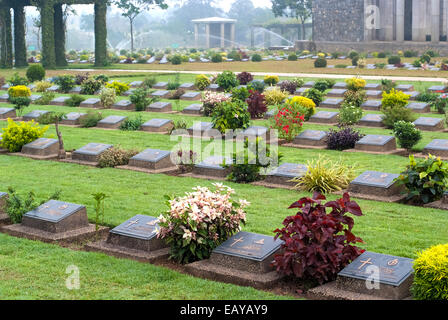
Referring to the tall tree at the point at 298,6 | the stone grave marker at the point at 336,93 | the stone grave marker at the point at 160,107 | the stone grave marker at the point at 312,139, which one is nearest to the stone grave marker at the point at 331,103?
the stone grave marker at the point at 336,93

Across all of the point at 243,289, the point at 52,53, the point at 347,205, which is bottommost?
the point at 243,289

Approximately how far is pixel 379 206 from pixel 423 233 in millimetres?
1261

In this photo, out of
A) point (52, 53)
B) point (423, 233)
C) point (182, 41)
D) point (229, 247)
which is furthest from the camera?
point (182, 41)

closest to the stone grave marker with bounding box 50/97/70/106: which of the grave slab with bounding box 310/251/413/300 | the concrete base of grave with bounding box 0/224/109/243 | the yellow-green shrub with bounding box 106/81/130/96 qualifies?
the yellow-green shrub with bounding box 106/81/130/96

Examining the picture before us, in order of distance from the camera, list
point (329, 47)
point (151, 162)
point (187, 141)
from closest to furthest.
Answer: point (151, 162) < point (187, 141) < point (329, 47)

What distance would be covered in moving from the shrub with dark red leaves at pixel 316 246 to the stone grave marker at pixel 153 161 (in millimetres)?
5592

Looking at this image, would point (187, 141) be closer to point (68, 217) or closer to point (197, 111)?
point (197, 111)

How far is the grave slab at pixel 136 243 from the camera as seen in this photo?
6586mm

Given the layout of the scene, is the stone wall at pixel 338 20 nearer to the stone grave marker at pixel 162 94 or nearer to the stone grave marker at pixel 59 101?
the stone grave marker at pixel 162 94

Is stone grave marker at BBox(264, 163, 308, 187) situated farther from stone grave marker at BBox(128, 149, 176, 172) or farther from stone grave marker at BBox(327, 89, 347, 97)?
stone grave marker at BBox(327, 89, 347, 97)

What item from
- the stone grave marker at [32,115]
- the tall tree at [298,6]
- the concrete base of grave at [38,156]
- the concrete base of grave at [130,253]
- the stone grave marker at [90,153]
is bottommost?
the concrete base of grave at [130,253]

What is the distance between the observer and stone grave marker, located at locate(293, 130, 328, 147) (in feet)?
43.0
